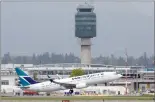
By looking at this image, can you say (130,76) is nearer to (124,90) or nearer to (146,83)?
(146,83)

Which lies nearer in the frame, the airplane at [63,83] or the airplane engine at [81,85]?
the airplane at [63,83]

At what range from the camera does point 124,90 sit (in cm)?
12300

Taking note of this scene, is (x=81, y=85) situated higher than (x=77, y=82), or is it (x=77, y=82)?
(x=77, y=82)

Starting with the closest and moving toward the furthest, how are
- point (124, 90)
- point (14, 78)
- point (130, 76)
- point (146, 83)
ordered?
point (124, 90), point (146, 83), point (14, 78), point (130, 76)

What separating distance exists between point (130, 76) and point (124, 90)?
68031 mm

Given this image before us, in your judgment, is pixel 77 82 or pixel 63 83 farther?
pixel 77 82

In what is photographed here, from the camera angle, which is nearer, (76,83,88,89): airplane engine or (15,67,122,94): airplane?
(15,67,122,94): airplane

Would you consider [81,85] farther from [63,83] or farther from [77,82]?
[63,83]

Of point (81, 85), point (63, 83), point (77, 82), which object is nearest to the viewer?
point (63, 83)

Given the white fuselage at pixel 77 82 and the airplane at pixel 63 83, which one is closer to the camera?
the airplane at pixel 63 83

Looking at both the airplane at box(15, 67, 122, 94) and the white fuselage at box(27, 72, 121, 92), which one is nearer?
the airplane at box(15, 67, 122, 94)

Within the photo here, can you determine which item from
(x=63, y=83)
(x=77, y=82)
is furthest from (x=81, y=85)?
(x=63, y=83)

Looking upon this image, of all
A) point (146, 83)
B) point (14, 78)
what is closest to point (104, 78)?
point (146, 83)

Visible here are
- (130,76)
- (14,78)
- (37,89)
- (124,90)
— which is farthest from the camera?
(130,76)
